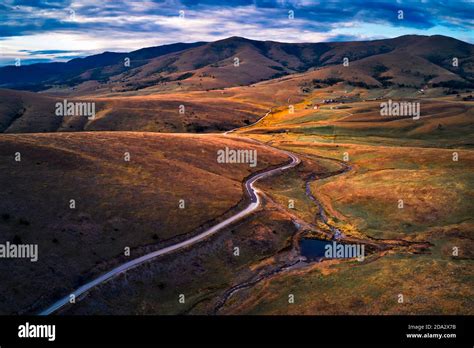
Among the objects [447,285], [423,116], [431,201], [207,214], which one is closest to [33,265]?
[207,214]

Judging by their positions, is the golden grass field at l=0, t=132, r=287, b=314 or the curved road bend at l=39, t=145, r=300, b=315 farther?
the golden grass field at l=0, t=132, r=287, b=314

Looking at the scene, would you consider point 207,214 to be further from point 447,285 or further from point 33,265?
point 447,285

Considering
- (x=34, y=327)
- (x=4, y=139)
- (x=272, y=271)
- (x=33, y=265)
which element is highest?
(x=4, y=139)

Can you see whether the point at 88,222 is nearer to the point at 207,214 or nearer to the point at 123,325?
the point at 207,214

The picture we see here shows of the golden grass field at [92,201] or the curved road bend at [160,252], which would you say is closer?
the curved road bend at [160,252]

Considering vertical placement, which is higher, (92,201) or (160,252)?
(92,201)

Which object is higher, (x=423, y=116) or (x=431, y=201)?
(x=423, y=116)

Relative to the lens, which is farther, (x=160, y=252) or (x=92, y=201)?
(x=92, y=201)

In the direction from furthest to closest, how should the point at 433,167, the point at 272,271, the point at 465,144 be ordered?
the point at 465,144 → the point at 433,167 → the point at 272,271

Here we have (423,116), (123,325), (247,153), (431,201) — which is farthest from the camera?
(423,116)

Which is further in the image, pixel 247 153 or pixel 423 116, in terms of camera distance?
pixel 423 116
